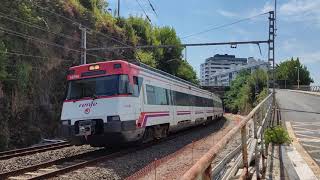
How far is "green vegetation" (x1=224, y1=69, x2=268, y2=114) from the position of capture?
3332 inches

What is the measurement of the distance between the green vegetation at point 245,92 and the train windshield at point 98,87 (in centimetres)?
5935

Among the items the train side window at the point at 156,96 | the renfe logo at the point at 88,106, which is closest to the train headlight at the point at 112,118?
the renfe logo at the point at 88,106

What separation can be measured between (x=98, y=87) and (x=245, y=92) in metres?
75.8

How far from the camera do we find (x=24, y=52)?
1228 inches

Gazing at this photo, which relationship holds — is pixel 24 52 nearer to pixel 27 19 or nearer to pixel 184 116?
pixel 27 19

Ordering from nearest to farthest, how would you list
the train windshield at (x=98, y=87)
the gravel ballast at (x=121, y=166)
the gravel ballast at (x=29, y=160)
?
1. the gravel ballast at (x=121, y=166)
2. the gravel ballast at (x=29, y=160)
3. the train windshield at (x=98, y=87)

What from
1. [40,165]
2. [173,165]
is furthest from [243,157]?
[40,165]

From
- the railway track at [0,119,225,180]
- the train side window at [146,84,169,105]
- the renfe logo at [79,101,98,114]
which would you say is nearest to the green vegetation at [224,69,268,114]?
the train side window at [146,84,169,105]

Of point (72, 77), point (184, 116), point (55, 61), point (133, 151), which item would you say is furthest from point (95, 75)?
point (55, 61)

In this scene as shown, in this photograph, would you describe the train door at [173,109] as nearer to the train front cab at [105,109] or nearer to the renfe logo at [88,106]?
the train front cab at [105,109]

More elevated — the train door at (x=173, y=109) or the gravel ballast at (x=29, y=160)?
the train door at (x=173, y=109)

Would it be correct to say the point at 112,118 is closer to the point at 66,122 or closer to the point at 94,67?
the point at 66,122

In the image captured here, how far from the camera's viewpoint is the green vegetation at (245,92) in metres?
84.6

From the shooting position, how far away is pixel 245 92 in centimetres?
9038
